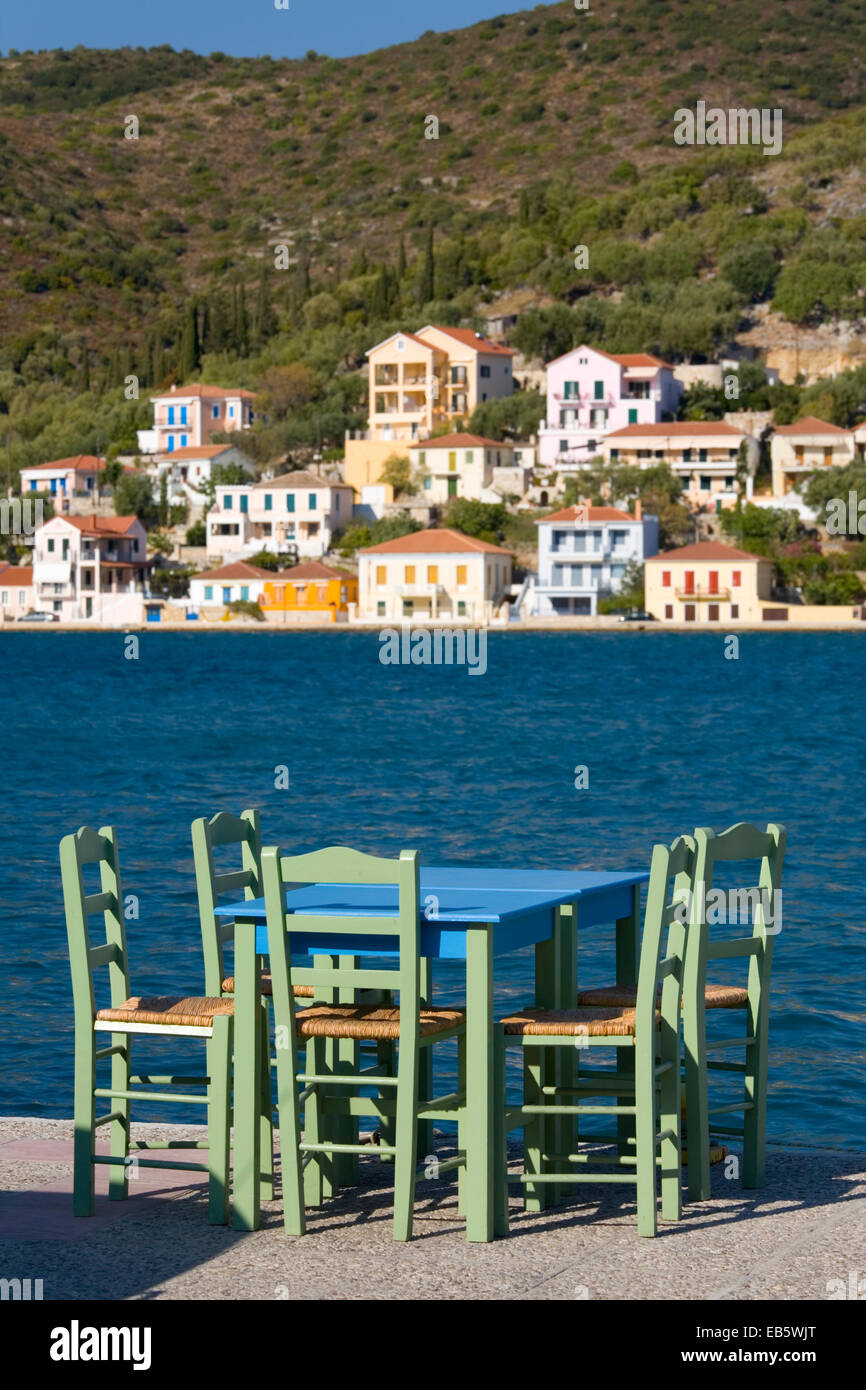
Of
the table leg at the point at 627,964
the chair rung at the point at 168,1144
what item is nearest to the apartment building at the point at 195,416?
the table leg at the point at 627,964

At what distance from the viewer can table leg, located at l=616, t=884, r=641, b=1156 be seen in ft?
20.0

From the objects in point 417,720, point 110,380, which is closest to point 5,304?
point 110,380

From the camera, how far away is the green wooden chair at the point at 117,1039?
5473 mm

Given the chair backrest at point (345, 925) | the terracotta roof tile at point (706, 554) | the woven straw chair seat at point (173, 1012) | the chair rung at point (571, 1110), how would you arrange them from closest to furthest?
the chair backrest at point (345, 925)
the chair rung at point (571, 1110)
the woven straw chair seat at point (173, 1012)
the terracotta roof tile at point (706, 554)

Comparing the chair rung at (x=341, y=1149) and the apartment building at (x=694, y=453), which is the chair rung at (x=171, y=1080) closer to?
the chair rung at (x=341, y=1149)

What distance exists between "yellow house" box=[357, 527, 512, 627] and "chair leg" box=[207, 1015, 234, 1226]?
7867 cm

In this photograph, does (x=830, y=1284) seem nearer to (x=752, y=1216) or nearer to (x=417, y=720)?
(x=752, y=1216)

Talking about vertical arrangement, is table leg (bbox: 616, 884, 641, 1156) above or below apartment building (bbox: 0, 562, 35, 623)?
below

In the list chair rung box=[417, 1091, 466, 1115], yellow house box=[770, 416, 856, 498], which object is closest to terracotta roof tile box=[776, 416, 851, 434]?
yellow house box=[770, 416, 856, 498]

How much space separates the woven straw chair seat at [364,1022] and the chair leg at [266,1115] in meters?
0.11

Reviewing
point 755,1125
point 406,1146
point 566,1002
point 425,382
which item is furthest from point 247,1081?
point 425,382

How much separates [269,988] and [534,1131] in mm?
889

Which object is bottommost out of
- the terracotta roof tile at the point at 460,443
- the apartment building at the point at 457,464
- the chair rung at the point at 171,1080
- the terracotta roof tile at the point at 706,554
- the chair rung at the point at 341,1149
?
the chair rung at the point at 341,1149

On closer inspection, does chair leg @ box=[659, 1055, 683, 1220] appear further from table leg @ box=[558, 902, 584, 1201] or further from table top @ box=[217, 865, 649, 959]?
table top @ box=[217, 865, 649, 959]
